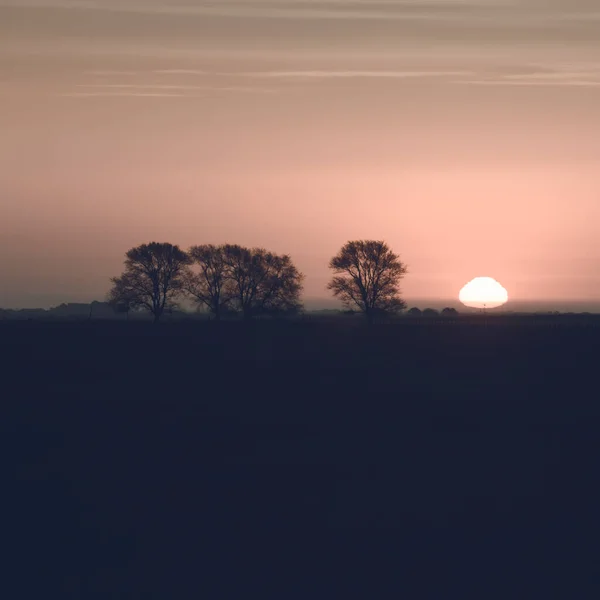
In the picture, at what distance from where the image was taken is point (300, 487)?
53.7ft

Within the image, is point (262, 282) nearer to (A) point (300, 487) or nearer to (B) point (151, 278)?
(B) point (151, 278)

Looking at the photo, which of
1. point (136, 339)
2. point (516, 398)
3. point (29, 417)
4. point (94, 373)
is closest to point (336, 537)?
point (29, 417)

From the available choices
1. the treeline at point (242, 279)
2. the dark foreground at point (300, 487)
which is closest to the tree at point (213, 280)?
the treeline at point (242, 279)

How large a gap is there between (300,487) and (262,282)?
9503 centimetres

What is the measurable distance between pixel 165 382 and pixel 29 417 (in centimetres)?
799

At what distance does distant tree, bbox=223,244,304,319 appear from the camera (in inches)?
4333

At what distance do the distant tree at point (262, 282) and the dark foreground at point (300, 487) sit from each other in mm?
79094

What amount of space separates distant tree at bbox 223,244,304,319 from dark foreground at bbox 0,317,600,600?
3114 inches

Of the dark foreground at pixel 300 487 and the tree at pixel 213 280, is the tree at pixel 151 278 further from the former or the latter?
the dark foreground at pixel 300 487

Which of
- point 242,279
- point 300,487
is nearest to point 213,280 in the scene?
point 242,279

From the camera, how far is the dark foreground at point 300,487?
12.6m

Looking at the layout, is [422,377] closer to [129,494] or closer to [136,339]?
[129,494]

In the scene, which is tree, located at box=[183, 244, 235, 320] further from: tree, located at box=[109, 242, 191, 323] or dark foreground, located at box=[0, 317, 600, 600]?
dark foreground, located at box=[0, 317, 600, 600]

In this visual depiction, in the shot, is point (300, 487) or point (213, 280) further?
point (213, 280)
